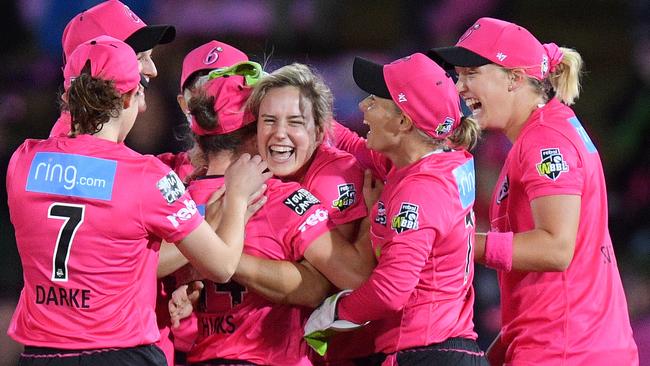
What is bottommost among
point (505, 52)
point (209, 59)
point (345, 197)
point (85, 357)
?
point (85, 357)

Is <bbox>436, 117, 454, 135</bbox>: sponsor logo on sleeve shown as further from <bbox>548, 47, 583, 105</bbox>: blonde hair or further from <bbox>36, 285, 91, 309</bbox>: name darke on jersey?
<bbox>36, 285, 91, 309</bbox>: name darke on jersey

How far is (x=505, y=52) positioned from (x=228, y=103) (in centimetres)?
103

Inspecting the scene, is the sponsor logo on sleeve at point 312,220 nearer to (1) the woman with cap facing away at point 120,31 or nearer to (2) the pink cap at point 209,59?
(2) the pink cap at point 209,59

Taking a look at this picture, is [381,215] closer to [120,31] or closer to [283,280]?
[283,280]

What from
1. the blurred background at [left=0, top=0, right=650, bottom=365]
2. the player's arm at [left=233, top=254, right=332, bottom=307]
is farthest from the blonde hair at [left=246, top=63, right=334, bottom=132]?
the blurred background at [left=0, top=0, right=650, bottom=365]

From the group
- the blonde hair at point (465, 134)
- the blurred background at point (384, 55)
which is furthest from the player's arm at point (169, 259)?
the blurred background at point (384, 55)

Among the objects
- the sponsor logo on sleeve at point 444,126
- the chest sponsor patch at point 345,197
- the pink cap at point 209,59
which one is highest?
the sponsor logo on sleeve at point 444,126

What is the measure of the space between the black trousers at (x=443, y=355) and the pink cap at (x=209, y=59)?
4.73ft

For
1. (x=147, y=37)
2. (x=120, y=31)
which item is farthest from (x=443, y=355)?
(x=120, y=31)

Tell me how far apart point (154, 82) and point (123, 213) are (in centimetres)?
333

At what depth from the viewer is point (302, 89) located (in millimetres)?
3418

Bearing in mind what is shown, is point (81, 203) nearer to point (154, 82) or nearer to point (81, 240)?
point (81, 240)

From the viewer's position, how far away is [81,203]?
2.70 m

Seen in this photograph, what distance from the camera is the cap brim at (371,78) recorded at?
10.7 ft
